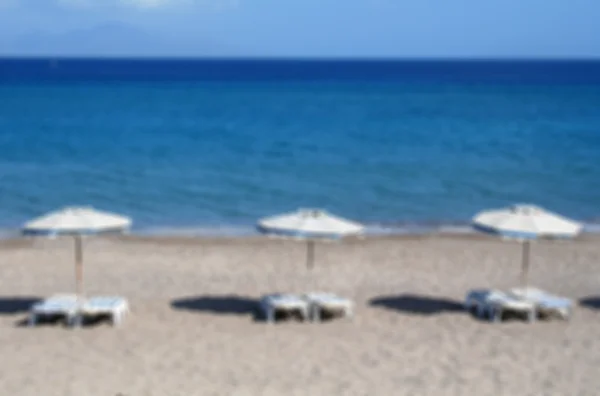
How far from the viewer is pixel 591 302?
546 inches

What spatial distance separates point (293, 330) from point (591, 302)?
4.95 meters

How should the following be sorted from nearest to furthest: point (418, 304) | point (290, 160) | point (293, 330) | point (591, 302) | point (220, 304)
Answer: point (293, 330) → point (220, 304) → point (418, 304) → point (591, 302) → point (290, 160)

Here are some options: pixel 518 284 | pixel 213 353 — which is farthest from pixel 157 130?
pixel 213 353

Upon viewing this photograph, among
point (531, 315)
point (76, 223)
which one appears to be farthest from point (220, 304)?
point (531, 315)

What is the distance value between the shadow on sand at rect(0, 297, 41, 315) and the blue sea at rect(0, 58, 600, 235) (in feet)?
23.6

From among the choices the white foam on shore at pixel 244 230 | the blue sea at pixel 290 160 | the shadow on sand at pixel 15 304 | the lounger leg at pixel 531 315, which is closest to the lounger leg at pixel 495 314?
the lounger leg at pixel 531 315

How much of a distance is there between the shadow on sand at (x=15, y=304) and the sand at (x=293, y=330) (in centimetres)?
3

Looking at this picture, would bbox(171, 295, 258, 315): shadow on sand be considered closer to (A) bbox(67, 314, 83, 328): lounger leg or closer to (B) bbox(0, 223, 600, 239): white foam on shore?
(A) bbox(67, 314, 83, 328): lounger leg

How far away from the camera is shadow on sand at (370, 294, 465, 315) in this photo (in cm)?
1326

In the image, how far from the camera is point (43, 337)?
37.8 feet

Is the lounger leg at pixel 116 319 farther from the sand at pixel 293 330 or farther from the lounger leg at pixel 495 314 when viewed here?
the lounger leg at pixel 495 314

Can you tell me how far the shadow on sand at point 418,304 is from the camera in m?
13.3

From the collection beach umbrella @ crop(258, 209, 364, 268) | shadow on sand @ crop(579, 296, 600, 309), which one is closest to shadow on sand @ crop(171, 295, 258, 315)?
beach umbrella @ crop(258, 209, 364, 268)

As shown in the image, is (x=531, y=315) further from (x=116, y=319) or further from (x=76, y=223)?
(x=76, y=223)
